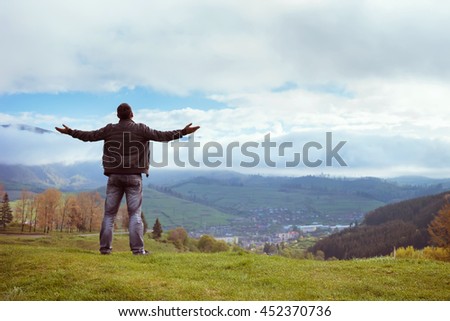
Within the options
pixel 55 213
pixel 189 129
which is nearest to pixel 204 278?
pixel 189 129

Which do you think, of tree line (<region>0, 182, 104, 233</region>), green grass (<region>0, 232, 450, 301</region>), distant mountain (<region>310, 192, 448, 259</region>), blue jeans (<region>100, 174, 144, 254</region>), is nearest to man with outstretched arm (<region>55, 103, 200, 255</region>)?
blue jeans (<region>100, 174, 144, 254</region>)

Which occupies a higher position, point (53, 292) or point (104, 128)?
point (104, 128)

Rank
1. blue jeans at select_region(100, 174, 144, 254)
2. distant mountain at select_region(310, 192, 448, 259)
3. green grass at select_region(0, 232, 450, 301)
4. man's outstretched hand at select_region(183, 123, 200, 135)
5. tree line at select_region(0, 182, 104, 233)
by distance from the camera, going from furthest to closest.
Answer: distant mountain at select_region(310, 192, 448, 259) < tree line at select_region(0, 182, 104, 233) < blue jeans at select_region(100, 174, 144, 254) < man's outstretched hand at select_region(183, 123, 200, 135) < green grass at select_region(0, 232, 450, 301)

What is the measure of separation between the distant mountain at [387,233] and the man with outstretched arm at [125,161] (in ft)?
242

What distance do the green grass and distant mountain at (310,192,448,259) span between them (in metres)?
73.9

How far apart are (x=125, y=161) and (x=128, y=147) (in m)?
0.42

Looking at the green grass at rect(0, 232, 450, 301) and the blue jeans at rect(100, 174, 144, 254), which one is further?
the blue jeans at rect(100, 174, 144, 254)

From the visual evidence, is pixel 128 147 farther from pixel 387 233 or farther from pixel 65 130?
pixel 387 233

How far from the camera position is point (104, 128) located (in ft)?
45.3

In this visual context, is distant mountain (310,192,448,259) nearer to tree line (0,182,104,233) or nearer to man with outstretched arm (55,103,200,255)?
tree line (0,182,104,233)

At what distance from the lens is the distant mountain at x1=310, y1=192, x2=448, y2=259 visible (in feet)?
292
